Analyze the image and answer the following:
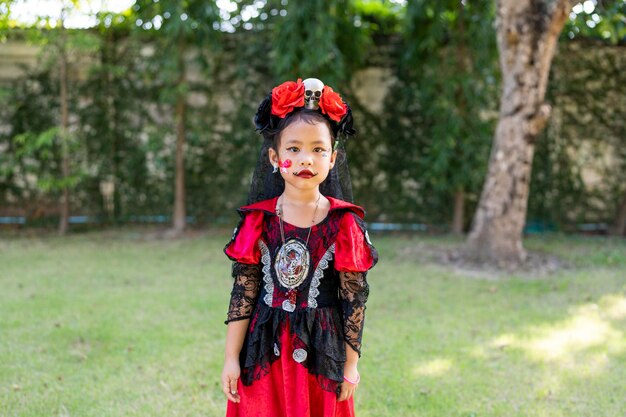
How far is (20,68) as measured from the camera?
23.8 ft

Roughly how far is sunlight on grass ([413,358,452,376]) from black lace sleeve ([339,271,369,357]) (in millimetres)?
1481

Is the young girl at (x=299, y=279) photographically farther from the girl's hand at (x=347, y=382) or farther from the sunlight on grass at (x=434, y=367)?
the sunlight on grass at (x=434, y=367)

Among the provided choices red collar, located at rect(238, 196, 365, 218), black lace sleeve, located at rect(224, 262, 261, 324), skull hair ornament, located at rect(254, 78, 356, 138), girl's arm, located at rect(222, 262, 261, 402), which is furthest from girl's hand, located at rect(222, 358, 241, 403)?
skull hair ornament, located at rect(254, 78, 356, 138)

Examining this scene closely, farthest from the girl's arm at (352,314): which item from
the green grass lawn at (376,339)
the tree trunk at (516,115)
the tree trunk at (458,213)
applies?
the tree trunk at (458,213)

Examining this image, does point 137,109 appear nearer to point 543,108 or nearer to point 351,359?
point 543,108

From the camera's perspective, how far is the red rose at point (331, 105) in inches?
72.1

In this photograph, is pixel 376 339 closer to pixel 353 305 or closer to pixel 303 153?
pixel 353 305

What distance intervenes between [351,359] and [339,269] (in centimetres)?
29

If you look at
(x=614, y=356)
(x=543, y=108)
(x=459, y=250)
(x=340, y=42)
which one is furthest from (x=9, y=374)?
(x=340, y=42)

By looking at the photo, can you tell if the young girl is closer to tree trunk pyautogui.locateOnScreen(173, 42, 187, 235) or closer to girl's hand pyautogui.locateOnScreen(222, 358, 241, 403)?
girl's hand pyautogui.locateOnScreen(222, 358, 241, 403)

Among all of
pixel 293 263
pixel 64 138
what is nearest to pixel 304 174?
pixel 293 263

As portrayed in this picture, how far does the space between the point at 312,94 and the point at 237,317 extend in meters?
0.74

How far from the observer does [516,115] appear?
211 inches

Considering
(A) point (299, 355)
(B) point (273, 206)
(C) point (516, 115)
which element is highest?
(C) point (516, 115)
